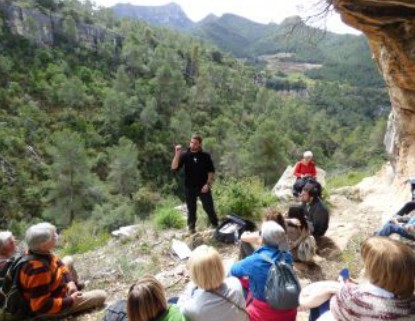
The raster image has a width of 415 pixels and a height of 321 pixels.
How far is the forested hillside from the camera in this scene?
3325 cm

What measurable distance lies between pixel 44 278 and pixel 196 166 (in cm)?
322

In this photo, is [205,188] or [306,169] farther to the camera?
[306,169]

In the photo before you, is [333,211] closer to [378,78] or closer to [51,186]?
[51,186]

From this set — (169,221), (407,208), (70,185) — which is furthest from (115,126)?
(407,208)

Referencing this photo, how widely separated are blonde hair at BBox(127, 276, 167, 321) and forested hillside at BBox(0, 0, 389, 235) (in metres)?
11.0

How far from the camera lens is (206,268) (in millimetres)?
3055

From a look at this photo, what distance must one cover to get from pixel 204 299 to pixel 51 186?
103 feet

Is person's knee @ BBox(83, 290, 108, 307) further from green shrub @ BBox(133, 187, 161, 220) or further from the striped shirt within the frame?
green shrub @ BBox(133, 187, 161, 220)

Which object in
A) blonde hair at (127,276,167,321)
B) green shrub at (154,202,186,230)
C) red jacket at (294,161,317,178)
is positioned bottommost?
green shrub at (154,202,186,230)

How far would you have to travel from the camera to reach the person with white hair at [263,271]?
11.6 feet

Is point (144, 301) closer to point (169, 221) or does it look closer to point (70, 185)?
point (169, 221)

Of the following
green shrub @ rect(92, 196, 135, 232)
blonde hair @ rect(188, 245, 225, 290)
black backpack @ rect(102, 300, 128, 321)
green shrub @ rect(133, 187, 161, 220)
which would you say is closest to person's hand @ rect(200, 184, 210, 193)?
black backpack @ rect(102, 300, 128, 321)

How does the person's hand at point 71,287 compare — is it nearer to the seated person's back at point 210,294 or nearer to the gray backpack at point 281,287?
the seated person's back at point 210,294

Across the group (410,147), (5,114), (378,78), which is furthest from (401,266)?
(378,78)
